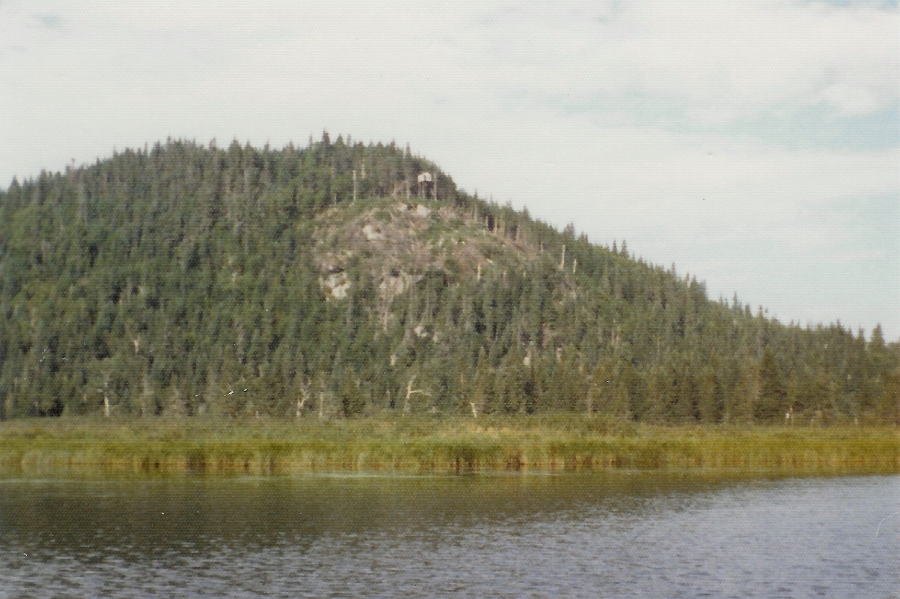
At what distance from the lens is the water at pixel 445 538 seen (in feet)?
121

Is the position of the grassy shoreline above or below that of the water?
above

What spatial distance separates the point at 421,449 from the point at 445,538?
33167 mm

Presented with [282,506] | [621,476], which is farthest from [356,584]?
[621,476]

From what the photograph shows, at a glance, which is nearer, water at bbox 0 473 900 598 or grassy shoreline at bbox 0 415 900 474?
water at bbox 0 473 900 598

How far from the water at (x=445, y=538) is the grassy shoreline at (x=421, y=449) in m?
9.07

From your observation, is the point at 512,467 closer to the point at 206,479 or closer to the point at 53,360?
the point at 206,479

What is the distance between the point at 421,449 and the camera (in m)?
79.6

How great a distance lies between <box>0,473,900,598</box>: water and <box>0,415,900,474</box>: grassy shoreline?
29.8 ft

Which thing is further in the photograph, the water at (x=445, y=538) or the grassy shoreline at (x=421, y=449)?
the grassy shoreline at (x=421, y=449)

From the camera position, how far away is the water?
36875 mm

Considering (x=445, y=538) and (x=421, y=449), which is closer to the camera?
(x=445, y=538)

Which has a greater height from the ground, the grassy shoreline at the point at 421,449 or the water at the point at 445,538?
the grassy shoreline at the point at 421,449

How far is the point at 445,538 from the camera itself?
46531 mm

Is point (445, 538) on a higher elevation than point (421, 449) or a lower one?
lower
